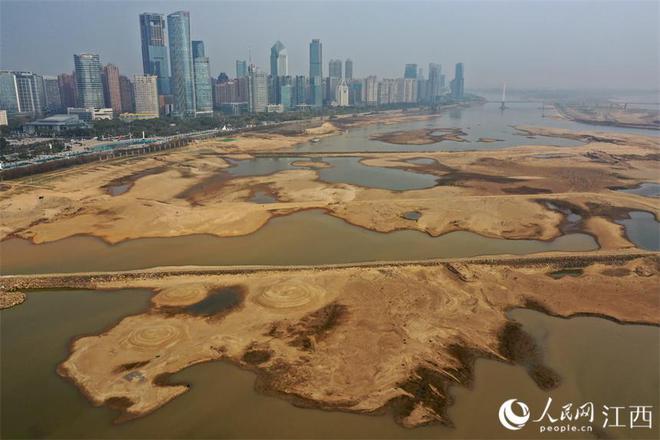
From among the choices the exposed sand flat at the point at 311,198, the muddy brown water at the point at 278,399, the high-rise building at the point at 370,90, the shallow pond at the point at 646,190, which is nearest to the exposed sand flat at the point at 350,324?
the muddy brown water at the point at 278,399

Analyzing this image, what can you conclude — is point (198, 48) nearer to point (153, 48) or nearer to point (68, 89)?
point (153, 48)

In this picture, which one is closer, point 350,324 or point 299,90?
point 350,324

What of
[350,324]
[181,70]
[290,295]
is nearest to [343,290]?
[290,295]

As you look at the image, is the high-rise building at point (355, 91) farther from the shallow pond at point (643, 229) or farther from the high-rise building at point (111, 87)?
the shallow pond at point (643, 229)

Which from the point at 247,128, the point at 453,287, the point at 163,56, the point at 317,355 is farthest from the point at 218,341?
the point at 163,56

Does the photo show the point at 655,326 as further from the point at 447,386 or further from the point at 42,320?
the point at 42,320

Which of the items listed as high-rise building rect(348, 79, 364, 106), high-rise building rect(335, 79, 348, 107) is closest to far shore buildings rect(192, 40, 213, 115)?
high-rise building rect(335, 79, 348, 107)

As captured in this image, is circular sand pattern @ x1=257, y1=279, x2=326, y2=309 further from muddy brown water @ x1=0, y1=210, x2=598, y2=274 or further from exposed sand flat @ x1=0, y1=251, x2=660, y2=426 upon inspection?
muddy brown water @ x1=0, y1=210, x2=598, y2=274
